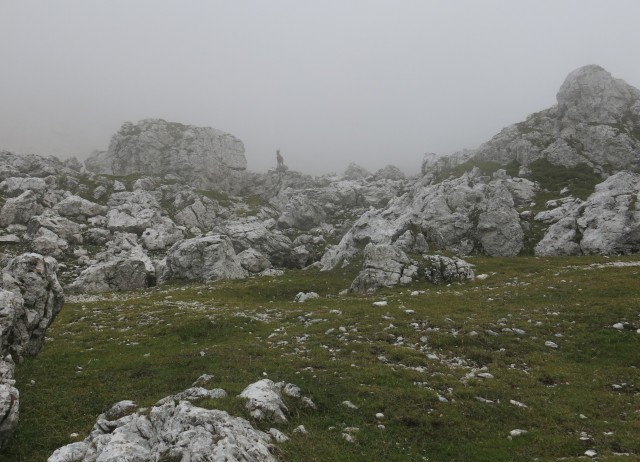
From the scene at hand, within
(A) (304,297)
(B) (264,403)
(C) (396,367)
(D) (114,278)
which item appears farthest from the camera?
(D) (114,278)

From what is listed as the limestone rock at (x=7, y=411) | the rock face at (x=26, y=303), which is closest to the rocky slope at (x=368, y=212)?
the rock face at (x=26, y=303)

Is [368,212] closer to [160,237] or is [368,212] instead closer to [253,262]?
[253,262]

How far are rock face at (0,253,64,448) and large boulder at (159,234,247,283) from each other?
35.4 m

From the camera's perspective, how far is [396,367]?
22.2m

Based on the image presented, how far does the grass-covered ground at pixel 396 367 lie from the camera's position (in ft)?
51.6

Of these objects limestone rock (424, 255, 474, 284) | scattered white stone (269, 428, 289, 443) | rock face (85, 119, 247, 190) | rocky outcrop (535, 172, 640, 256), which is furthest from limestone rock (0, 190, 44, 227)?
rocky outcrop (535, 172, 640, 256)

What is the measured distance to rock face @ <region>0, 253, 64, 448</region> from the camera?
2076 centimetres

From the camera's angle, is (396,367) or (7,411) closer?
(7,411)

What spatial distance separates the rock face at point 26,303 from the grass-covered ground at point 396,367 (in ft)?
4.45

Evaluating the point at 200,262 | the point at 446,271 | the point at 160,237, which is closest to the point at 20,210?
the point at 160,237

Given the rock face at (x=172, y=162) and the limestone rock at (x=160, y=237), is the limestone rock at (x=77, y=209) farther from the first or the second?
the rock face at (x=172, y=162)

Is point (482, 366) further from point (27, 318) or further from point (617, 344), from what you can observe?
point (27, 318)

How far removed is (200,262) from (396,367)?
48594mm

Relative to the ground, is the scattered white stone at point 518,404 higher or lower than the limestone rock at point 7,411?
lower
